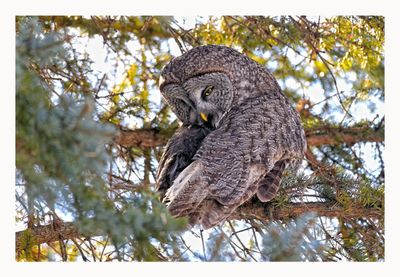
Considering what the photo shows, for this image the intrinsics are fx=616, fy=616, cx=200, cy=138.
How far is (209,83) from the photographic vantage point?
3.22 m

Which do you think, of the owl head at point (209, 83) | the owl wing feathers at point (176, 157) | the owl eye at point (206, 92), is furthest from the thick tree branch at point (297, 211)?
the owl eye at point (206, 92)

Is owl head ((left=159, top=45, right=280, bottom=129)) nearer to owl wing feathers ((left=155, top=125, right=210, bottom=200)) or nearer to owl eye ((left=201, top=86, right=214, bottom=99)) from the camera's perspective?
owl eye ((left=201, top=86, right=214, bottom=99))

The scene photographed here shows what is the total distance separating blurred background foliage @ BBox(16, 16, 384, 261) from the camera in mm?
1334

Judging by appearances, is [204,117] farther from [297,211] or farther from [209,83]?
[297,211]

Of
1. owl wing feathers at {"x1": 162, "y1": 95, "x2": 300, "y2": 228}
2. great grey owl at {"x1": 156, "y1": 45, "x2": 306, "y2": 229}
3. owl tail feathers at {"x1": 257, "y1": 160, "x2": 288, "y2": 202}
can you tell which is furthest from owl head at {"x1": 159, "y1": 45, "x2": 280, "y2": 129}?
owl tail feathers at {"x1": 257, "y1": 160, "x2": 288, "y2": 202}

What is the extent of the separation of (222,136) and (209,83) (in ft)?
1.67

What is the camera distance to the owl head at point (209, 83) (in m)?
3.19

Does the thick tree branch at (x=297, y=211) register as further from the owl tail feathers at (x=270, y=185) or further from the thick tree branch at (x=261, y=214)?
the owl tail feathers at (x=270, y=185)

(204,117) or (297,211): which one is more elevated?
(204,117)

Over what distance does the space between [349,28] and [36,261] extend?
1.99 meters

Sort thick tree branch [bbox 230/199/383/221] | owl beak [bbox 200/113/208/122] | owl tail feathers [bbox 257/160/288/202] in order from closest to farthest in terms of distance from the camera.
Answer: owl tail feathers [bbox 257/160/288/202] → thick tree branch [bbox 230/199/383/221] → owl beak [bbox 200/113/208/122]

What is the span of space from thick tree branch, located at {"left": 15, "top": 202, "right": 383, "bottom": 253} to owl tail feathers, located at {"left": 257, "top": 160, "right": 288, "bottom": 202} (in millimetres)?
151

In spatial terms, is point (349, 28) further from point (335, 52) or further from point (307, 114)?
point (307, 114)

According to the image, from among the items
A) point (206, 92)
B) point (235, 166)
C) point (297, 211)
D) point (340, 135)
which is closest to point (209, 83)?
point (206, 92)
